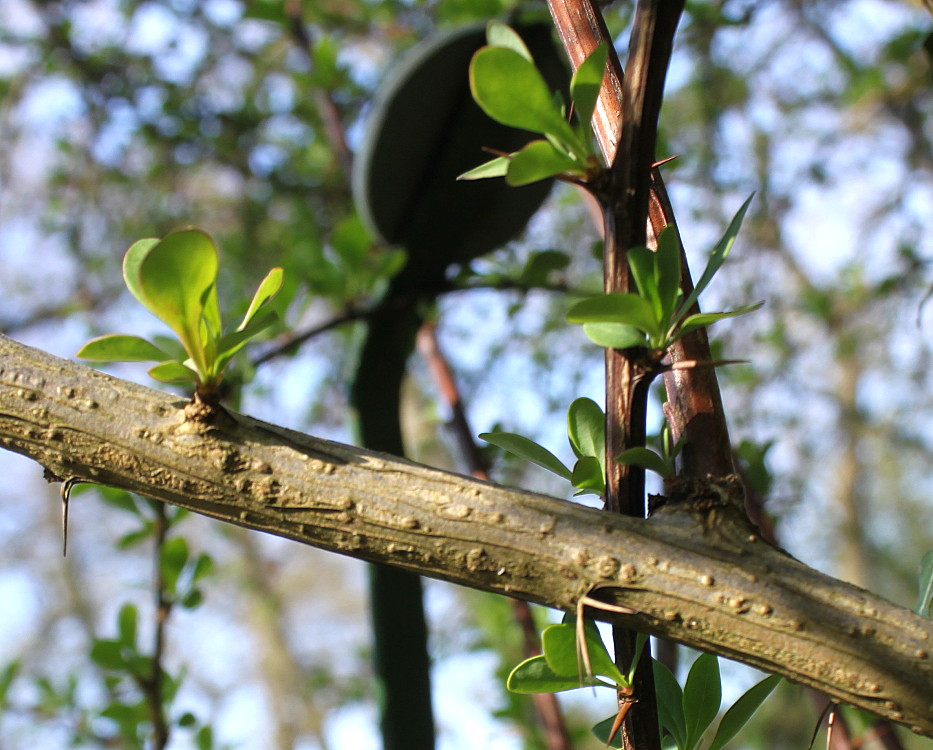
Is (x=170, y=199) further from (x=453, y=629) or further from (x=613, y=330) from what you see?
(x=613, y=330)

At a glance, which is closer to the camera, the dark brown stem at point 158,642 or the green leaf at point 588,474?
the green leaf at point 588,474

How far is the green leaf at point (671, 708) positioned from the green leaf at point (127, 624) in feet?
1.71

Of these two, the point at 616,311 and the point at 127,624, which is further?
the point at 127,624

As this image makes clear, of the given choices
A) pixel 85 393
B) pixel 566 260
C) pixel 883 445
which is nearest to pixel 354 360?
pixel 566 260

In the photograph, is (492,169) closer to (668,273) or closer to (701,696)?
(668,273)

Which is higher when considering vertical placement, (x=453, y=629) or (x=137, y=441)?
(x=453, y=629)

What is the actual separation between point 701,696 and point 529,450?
4.6 inches

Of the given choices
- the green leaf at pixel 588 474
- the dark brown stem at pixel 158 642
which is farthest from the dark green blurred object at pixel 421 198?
the green leaf at pixel 588 474

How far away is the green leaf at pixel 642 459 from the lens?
251 millimetres

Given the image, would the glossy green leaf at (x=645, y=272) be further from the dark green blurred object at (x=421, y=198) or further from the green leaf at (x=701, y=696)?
the dark green blurred object at (x=421, y=198)

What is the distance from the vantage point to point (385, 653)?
530 millimetres

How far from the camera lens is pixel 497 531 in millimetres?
253

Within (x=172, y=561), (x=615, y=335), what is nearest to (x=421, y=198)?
(x=172, y=561)

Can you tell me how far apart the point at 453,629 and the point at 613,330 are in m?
1.36
